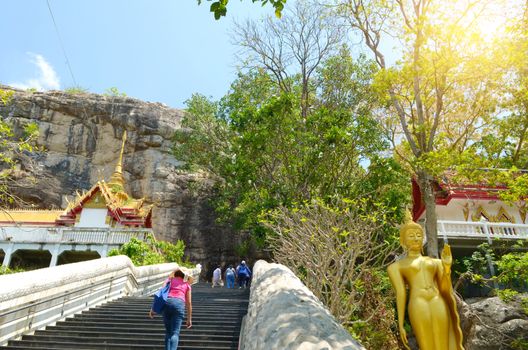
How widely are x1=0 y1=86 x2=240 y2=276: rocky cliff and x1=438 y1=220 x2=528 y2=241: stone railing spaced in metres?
15.2

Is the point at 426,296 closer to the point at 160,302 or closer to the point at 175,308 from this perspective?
the point at 175,308

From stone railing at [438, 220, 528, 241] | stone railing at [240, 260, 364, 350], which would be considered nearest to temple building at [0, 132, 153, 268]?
stone railing at [438, 220, 528, 241]

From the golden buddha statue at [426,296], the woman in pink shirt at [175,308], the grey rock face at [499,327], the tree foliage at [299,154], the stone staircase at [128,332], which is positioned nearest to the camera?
the golden buddha statue at [426,296]

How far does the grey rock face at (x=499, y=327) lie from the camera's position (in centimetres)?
1128

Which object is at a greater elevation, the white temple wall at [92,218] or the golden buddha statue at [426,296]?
the white temple wall at [92,218]

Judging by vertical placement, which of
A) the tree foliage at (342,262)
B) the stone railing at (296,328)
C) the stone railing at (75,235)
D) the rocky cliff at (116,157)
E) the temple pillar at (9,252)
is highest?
the rocky cliff at (116,157)

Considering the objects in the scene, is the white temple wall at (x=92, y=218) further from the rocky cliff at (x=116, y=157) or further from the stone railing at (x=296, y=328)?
the stone railing at (x=296, y=328)

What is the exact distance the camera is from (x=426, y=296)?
13.4ft

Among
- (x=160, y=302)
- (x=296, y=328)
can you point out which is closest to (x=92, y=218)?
(x=160, y=302)

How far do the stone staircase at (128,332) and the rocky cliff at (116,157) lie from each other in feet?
67.6

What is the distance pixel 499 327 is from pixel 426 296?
9800 mm

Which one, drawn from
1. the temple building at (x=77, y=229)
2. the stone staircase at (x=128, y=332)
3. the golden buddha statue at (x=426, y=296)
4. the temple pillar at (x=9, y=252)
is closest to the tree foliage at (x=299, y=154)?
the stone staircase at (x=128, y=332)

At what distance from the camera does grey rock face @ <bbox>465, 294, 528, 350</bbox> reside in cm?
1128

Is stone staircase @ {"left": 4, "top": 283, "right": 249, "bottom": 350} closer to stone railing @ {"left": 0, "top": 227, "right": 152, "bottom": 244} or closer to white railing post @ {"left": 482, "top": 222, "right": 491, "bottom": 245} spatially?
white railing post @ {"left": 482, "top": 222, "right": 491, "bottom": 245}
